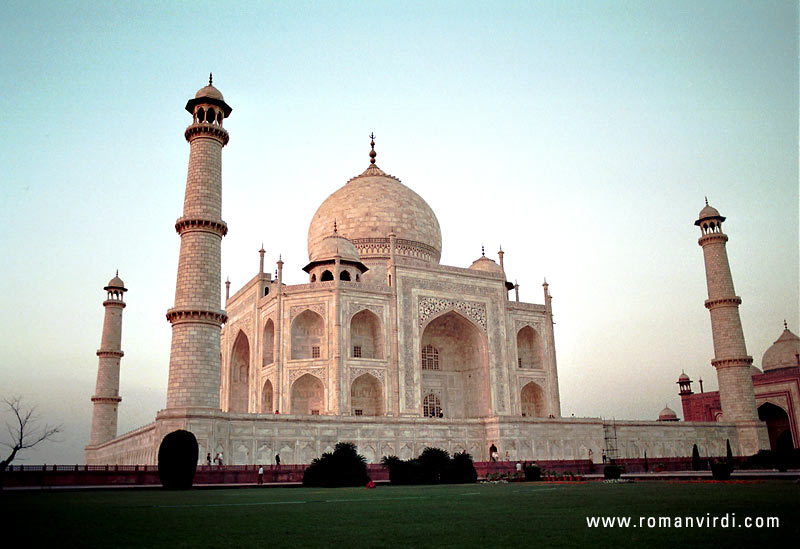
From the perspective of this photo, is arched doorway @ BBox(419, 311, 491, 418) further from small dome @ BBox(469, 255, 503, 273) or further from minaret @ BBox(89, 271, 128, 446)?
minaret @ BBox(89, 271, 128, 446)

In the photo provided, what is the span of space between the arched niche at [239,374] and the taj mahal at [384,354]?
0.24ft

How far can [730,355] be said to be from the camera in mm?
24906

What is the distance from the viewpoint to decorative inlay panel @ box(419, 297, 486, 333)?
24.6 meters

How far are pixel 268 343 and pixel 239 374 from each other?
346 centimetres

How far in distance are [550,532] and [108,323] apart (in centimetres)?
2408

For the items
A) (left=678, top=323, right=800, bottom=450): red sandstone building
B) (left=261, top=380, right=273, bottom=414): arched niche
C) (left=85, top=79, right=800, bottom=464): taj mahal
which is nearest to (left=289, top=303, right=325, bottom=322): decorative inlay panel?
(left=85, top=79, right=800, bottom=464): taj mahal

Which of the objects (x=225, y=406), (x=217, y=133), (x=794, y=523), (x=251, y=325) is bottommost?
(x=794, y=523)

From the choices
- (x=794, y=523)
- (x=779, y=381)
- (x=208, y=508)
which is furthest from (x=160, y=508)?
(x=779, y=381)

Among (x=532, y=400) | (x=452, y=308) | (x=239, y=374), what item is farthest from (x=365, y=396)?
(x=532, y=400)

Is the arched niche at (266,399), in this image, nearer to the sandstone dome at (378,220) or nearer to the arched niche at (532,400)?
the sandstone dome at (378,220)

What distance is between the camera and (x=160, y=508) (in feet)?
24.4

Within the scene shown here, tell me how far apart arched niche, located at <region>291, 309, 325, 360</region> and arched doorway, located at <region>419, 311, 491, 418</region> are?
14.1 feet

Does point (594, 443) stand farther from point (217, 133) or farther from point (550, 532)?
point (550, 532)

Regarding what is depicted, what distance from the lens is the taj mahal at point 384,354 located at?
60.5 ft
